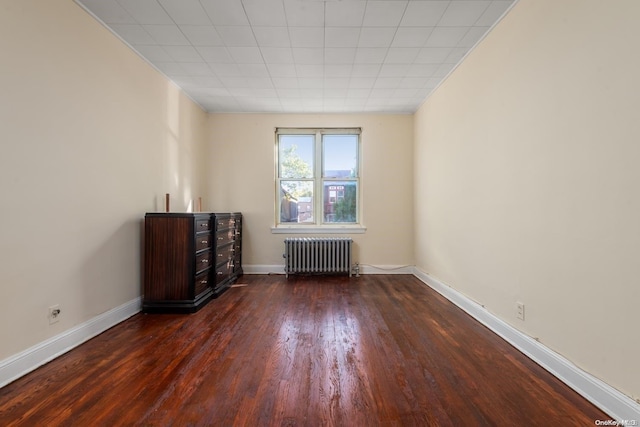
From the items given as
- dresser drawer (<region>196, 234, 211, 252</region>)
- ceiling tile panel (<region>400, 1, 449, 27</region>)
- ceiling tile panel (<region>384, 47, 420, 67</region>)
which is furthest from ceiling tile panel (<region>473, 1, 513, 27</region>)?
dresser drawer (<region>196, 234, 211, 252</region>)

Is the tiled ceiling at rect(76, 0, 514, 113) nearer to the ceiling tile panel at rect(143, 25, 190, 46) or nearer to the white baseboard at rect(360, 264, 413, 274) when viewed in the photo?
the ceiling tile panel at rect(143, 25, 190, 46)

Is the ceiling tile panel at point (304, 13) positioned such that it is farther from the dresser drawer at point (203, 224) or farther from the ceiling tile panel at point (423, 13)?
the dresser drawer at point (203, 224)

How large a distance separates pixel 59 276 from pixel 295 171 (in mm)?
3472

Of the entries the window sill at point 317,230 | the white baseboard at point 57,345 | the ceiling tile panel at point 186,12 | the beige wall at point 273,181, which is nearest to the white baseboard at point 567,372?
the beige wall at point 273,181

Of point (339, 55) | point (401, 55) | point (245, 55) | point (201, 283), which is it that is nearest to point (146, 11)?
point (245, 55)

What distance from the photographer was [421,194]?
14.4ft

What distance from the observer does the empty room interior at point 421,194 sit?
1.50 m

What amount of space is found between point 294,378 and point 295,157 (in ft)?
12.5

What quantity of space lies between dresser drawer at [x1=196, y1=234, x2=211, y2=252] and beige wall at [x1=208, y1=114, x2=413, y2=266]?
4.50 feet

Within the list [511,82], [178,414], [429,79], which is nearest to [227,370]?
[178,414]

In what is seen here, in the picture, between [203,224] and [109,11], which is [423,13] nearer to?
[109,11]

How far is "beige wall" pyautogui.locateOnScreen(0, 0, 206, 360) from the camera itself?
176 centimetres

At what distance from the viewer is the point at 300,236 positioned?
4762 millimetres

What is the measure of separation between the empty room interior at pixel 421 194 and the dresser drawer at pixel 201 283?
0.03 m
